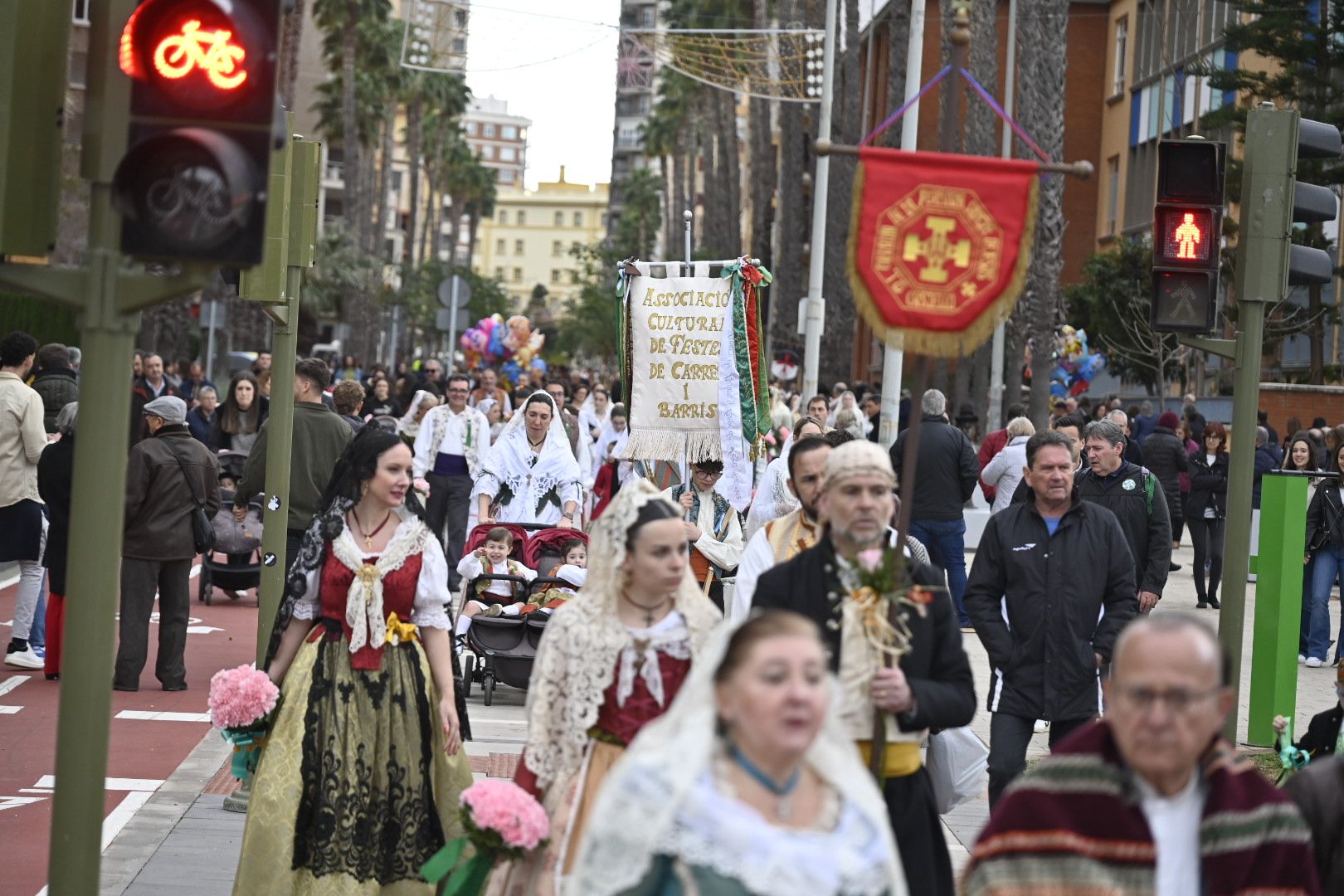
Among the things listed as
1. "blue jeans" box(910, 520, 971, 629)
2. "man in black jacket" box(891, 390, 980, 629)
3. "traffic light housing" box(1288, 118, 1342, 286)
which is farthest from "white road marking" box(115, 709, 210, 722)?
"traffic light housing" box(1288, 118, 1342, 286)

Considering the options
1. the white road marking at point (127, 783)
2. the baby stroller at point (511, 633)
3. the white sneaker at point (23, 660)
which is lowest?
the white road marking at point (127, 783)

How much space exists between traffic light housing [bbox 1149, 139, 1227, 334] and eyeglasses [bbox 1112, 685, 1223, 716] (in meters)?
5.50

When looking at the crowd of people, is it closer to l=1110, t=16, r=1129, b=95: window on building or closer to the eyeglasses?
the eyeglasses

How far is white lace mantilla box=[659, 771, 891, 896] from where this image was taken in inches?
143

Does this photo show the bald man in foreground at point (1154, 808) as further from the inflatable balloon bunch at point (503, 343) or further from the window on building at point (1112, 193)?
the inflatable balloon bunch at point (503, 343)

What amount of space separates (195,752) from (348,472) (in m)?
3.74

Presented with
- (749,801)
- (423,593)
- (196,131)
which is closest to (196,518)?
(423,593)

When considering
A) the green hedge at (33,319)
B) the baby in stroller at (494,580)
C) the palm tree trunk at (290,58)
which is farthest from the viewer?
the palm tree trunk at (290,58)

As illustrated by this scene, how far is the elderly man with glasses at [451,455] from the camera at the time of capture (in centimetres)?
1673

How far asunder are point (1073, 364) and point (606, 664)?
111 feet

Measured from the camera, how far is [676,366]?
38.3 ft

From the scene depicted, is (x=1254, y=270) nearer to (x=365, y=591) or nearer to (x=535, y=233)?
(x=365, y=591)

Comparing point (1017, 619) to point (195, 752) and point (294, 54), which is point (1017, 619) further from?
point (294, 54)

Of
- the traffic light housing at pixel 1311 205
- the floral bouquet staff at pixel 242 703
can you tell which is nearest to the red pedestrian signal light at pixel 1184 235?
the traffic light housing at pixel 1311 205
